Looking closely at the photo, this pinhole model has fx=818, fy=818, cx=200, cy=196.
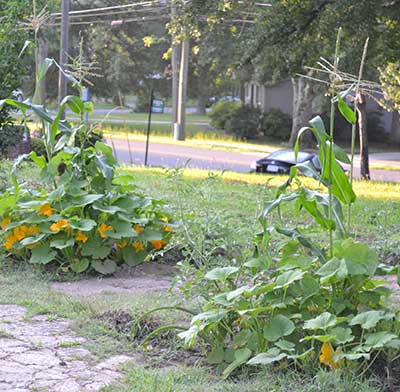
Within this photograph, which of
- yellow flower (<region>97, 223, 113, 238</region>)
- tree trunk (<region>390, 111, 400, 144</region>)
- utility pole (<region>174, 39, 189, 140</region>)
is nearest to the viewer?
yellow flower (<region>97, 223, 113, 238</region>)

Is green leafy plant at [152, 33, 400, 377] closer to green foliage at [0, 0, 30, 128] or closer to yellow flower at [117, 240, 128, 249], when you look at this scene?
yellow flower at [117, 240, 128, 249]

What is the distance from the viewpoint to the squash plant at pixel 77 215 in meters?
6.89

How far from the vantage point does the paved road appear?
26688 mm

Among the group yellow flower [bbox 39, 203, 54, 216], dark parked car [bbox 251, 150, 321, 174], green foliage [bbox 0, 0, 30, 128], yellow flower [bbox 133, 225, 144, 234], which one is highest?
green foliage [bbox 0, 0, 30, 128]

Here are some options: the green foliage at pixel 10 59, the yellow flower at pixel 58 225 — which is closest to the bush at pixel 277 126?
the green foliage at pixel 10 59

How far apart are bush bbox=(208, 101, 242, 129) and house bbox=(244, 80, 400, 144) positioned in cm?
211

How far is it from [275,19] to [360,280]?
11.7 meters

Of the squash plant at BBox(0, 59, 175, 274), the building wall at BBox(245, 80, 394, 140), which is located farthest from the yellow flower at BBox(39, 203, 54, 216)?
the building wall at BBox(245, 80, 394, 140)

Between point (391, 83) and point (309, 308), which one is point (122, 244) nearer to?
point (309, 308)

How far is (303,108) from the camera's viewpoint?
40000 millimetres

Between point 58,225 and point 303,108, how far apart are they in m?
34.1

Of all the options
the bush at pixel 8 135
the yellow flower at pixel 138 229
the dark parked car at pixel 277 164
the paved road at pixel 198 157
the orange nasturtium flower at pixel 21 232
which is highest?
the bush at pixel 8 135

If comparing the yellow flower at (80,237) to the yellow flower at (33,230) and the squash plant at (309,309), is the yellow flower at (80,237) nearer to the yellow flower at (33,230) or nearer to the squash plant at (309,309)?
the yellow flower at (33,230)

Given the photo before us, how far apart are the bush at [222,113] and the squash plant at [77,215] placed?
37.7 metres
